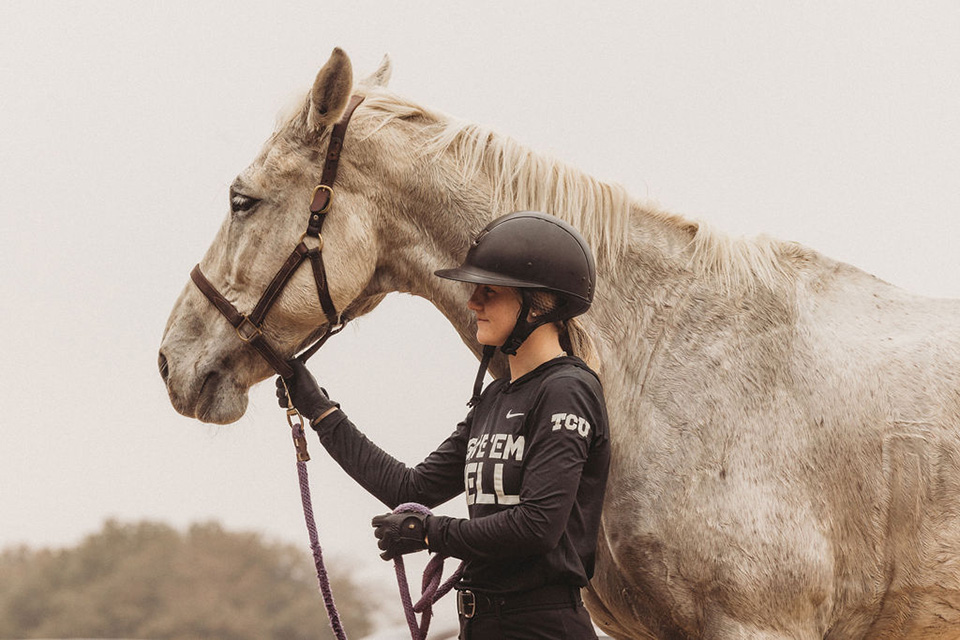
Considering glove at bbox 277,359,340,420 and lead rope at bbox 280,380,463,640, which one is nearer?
lead rope at bbox 280,380,463,640

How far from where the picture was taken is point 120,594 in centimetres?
1312

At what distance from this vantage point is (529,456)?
6.34ft

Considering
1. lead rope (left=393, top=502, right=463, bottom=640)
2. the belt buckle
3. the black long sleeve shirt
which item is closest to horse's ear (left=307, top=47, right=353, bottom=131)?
the black long sleeve shirt

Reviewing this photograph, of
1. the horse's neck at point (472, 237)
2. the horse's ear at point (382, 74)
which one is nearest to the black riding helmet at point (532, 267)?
the horse's neck at point (472, 237)

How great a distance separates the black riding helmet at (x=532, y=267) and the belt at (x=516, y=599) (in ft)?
1.92

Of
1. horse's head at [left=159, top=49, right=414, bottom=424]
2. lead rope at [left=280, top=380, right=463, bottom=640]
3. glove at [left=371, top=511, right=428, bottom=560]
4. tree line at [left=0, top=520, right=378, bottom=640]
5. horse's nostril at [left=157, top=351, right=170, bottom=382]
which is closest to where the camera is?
→ glove at [left=371, top=511, right=428, bottom=560]

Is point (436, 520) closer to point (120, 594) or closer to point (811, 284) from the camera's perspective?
point (811, 284)

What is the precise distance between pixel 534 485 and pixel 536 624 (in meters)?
0.33

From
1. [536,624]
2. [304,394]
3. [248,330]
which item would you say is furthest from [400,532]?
[248,330]

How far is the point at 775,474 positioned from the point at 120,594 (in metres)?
13.3

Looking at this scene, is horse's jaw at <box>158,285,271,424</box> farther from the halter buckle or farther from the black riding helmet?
the black riding helmet

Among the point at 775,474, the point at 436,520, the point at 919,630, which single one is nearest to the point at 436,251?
the point at 436,520

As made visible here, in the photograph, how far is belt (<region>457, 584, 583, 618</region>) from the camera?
6.35ft

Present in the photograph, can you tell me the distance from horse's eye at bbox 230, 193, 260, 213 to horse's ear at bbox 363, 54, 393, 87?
63 centimetres
